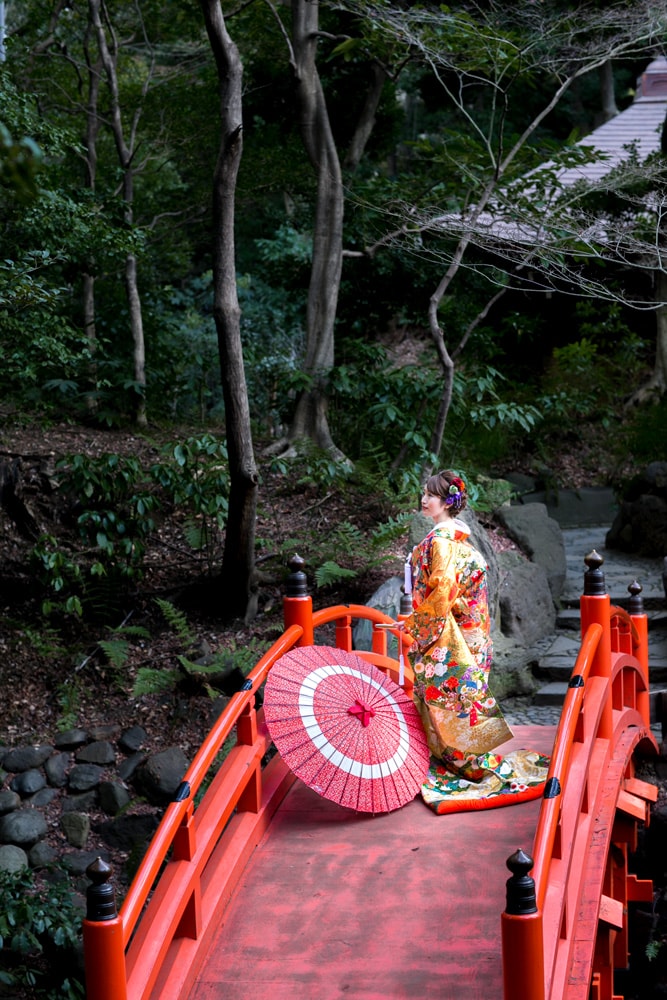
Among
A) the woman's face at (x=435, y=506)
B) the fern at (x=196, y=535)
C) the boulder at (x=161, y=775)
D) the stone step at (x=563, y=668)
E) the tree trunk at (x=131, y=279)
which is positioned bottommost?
the boulder at (x=161, y=775)

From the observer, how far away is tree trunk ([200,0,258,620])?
324 inches

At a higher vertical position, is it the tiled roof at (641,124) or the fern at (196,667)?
the tiled roof at (641,124)

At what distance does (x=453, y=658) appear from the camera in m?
5.35

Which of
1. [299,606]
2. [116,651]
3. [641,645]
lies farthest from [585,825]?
[116,651]

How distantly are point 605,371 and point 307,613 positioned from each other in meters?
12.2

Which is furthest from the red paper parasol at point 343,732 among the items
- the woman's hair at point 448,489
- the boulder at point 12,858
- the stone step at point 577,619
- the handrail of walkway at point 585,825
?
the stone step at point 577,619

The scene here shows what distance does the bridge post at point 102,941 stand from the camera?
10.6 ft

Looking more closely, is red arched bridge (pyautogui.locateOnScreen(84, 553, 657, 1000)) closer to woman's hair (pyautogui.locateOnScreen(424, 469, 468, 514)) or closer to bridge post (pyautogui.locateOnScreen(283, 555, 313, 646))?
bridge post (pyautogui.locateOnScreen(283, 555, 313, 646))

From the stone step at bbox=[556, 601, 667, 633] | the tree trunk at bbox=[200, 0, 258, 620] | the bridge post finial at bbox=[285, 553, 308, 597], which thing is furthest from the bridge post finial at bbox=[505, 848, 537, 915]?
the stone step at bbox=[556, 601, 667, 633]

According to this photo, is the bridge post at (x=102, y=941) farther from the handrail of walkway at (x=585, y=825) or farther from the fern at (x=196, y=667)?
the fern at (x=196, y=667)

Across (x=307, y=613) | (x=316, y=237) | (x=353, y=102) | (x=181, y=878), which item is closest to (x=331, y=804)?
(x=307, y=613)

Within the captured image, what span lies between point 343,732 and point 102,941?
6.90ft

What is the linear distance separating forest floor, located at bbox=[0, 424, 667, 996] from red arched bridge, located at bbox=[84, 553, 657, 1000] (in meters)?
3.29

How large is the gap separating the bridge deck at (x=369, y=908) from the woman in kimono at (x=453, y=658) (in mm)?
196
